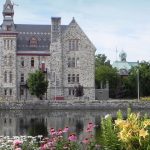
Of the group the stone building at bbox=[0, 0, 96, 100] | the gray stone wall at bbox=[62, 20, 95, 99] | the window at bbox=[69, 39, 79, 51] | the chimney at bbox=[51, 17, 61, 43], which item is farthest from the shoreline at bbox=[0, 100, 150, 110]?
the chimney at bbox=[51, 17, 61, 43]

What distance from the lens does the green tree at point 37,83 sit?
87.3m

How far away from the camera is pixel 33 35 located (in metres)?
94.1

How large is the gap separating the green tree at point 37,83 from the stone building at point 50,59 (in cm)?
388

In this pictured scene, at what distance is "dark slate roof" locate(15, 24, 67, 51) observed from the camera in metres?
93.9

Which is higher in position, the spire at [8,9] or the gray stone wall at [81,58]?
the spire at [8,9]

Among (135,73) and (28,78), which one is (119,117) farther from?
(135,73)

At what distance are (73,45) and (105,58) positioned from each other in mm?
50279

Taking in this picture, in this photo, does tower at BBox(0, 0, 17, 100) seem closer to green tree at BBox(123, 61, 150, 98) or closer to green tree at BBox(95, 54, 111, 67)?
green tree at BBox(123, 61, 150, 98)

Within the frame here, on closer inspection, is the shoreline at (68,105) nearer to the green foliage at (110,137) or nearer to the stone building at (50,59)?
the stone building at (50,59)

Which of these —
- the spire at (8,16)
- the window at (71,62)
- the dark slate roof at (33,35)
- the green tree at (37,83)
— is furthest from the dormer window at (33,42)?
the green tree at (37,83)

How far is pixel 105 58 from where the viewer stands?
143000 mm

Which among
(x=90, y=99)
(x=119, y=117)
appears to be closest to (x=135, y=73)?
(x=90, y=99)

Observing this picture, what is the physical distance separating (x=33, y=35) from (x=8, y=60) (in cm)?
597

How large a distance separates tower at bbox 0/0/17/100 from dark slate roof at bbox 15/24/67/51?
1814 mm
